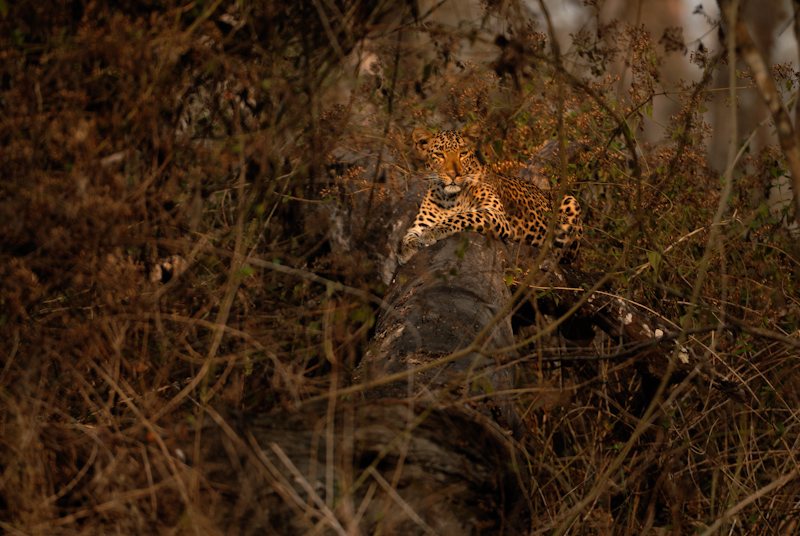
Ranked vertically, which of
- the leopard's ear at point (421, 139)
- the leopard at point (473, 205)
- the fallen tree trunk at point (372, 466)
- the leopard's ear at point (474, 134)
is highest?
the leopard's ear at point (474, 134)

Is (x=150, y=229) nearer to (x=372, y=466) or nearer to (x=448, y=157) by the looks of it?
(x=372, y=466)

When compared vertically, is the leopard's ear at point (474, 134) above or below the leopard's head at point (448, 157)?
above

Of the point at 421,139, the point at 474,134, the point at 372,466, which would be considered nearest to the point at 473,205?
the point at 421,139

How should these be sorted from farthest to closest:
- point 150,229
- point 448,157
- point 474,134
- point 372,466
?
point 448,157
point 474,134
point 150,229
point 372,466

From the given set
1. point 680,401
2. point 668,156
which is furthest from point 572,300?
point 668,156

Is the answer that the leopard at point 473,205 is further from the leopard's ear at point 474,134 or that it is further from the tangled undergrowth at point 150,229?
the tangled undergrowth at point 150,229

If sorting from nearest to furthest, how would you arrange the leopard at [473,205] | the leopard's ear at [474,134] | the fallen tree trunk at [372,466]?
the fallen tree trunk at [372,466] < the leopard's ear at [474,134] < the leopard at [473,205]

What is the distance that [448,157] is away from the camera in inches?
263

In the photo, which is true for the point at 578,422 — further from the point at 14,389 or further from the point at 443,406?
the point at 14,389

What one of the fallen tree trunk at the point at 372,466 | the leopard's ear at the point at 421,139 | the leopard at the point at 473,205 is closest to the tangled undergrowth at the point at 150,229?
the fallen tree trunk at the point at 372,466

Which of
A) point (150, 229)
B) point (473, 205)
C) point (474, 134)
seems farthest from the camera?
point (473, 205)

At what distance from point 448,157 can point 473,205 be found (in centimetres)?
54

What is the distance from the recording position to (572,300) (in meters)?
4.86

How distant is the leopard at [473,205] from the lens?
6227 mm
